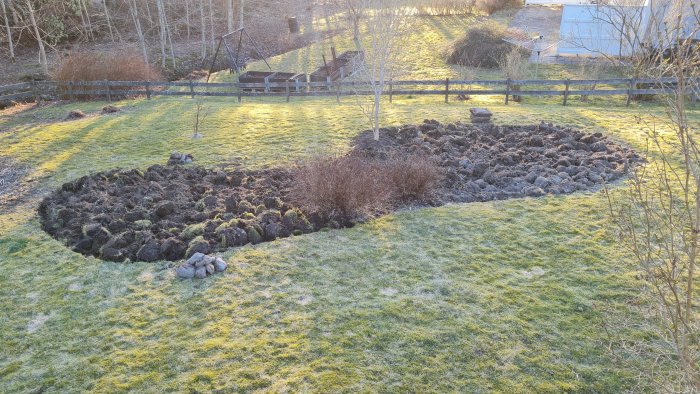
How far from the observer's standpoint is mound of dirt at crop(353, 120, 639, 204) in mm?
9586

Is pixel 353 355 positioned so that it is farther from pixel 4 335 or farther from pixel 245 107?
pixel 245 107

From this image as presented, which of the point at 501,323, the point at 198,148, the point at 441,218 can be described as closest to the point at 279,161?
the point at 198,148

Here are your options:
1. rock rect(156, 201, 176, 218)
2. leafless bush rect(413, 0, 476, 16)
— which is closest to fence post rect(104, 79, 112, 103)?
rock rect(156, 201, 176, 218)

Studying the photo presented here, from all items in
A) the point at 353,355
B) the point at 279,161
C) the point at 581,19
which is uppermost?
the point at 581,19

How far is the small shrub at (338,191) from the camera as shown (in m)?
8.33

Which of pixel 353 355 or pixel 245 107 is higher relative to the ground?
pixel 245 107

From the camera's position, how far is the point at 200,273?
678 cm

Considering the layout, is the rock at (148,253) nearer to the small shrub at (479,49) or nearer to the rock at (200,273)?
the rock at (200,273)

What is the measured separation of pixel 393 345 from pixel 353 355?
1.46 feet

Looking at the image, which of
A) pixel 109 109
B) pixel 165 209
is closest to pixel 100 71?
pixel 109 109

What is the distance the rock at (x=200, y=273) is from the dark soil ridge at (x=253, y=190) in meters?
0.58

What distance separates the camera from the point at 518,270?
680 cm

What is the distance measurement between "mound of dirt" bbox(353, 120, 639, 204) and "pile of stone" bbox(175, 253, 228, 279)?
408 centimetres

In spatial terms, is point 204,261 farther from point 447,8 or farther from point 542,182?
point 447,8
